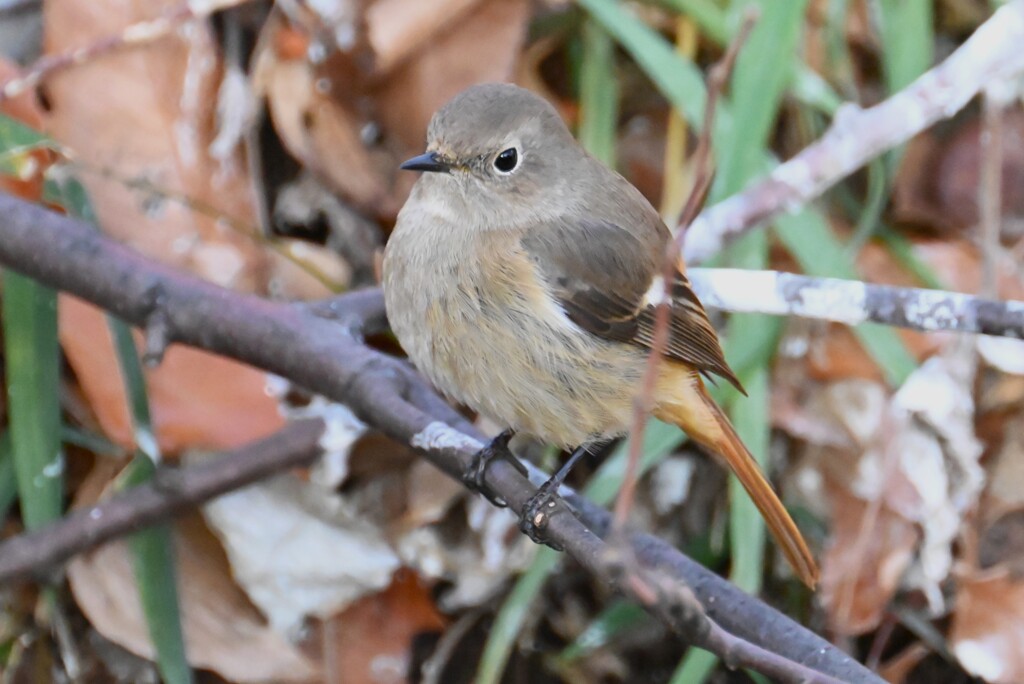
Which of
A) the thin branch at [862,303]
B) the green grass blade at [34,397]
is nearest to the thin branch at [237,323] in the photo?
the green grass blade at [34,397]

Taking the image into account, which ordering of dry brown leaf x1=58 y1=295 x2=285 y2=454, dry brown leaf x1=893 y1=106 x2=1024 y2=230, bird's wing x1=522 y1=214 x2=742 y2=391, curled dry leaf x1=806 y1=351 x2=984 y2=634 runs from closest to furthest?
1. bird's wing x1=522 y1=214 x2=742 y2=391
2. dry brown leaf x1=58 y1=295 x2=285 y2=454
3. curled dry leaf x1=806 y1=351 x2=984 y2=634
4. dry brown leaf x1=893 y1=106 x2=1024 y2=230

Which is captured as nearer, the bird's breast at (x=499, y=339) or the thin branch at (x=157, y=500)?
the bird's breast at (x=499, y=339)

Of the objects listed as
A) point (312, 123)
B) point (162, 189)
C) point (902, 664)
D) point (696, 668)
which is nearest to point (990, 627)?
point (902, 664)

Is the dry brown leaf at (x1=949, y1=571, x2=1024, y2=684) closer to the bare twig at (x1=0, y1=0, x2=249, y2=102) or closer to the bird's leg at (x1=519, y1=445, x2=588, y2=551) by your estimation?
the bird's leg at (x1=519, y1=445, x2=588, y2=551)

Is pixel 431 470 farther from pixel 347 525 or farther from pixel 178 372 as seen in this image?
pixel 178 372

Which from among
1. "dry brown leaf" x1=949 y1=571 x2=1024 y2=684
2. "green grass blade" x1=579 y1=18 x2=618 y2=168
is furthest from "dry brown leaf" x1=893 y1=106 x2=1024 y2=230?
"dry brown leaf" x1=949 y1=571 x2=1024 y2=684

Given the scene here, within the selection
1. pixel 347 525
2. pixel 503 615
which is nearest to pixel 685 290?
pixel 503 615

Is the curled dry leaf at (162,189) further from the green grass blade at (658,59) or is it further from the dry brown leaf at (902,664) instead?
the dry brown leaf at (902,664)
